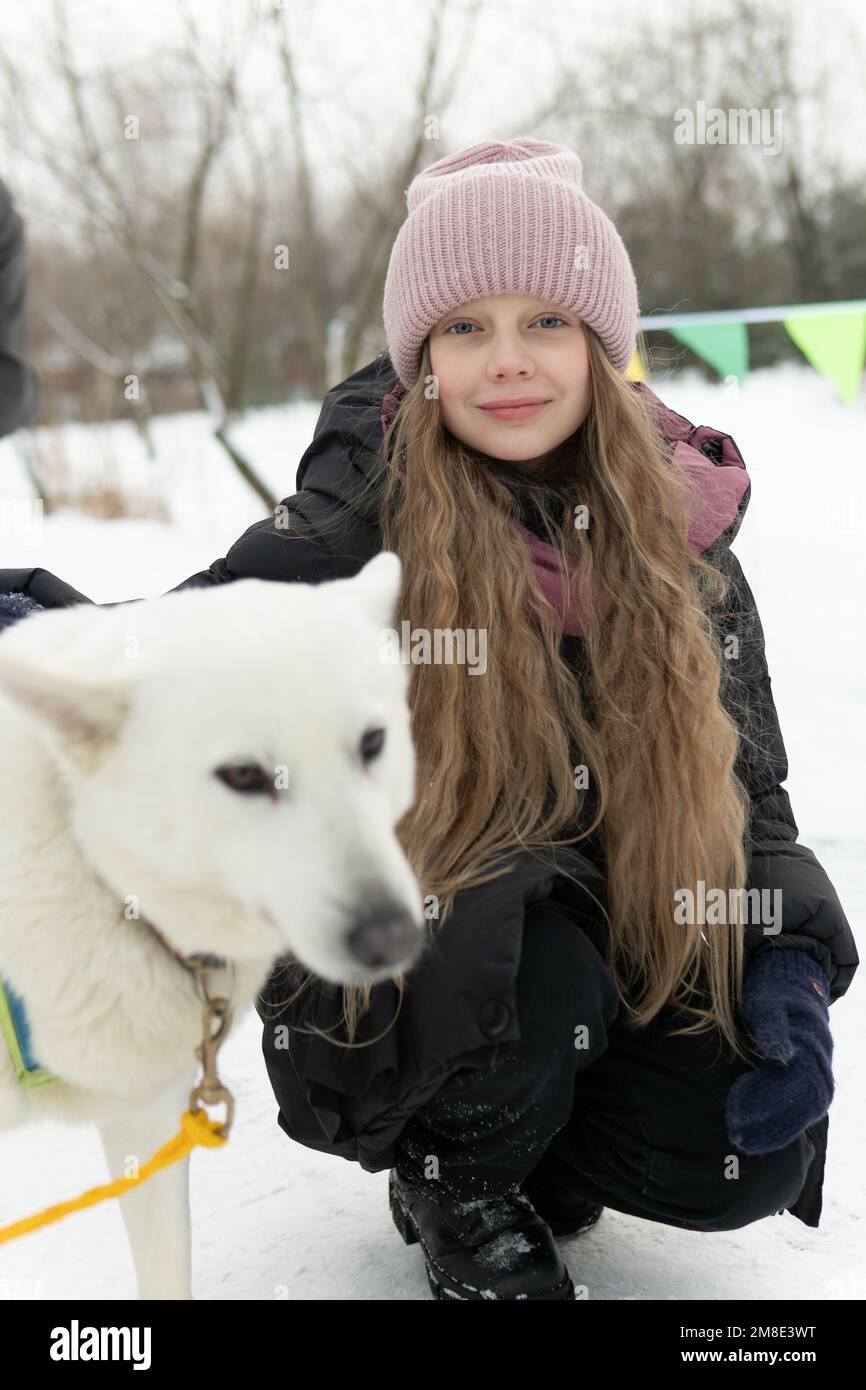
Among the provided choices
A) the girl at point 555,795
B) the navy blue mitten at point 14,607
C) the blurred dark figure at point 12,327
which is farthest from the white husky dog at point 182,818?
the blurred dark figure at point 12,327

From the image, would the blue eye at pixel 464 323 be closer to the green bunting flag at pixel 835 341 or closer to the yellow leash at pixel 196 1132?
the yellow leash at pixel 196 1132

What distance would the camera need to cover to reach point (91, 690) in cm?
113

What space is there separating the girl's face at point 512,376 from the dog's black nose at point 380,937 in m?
0.99

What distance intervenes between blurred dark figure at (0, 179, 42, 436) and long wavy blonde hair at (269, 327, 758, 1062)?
0.89 m

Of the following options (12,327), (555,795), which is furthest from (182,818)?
(12,327)

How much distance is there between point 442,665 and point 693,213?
Result: 2028 cm

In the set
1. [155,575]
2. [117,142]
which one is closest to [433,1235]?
[155,575]

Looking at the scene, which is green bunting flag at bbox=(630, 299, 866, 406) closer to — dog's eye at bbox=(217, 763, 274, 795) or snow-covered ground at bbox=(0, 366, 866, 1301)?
snow-covered ground at bbox=(0, 366, 866, 1301)

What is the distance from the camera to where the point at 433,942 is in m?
1.58

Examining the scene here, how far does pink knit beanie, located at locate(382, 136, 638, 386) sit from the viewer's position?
71.4 inches

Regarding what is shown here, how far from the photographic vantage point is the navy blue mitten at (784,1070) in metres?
1.56

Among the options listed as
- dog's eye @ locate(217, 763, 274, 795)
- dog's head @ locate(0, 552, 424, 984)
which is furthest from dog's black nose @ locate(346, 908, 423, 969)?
dog's eye @ locate(217, 763, 274, 795)

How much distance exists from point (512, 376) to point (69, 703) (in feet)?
3.19

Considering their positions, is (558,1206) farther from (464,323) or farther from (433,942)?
(464,323)
